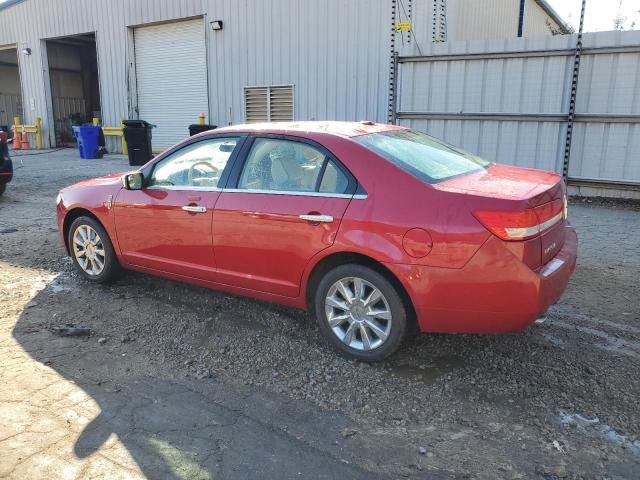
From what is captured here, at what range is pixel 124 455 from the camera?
278cm

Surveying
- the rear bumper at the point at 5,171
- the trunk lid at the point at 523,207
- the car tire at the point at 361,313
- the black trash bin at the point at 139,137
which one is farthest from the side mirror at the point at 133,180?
the black trash bin at the point at 139,137

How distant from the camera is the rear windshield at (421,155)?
3.65 meters

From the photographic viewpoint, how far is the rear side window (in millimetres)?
3759

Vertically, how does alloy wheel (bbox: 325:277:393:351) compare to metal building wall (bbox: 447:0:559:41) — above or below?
below

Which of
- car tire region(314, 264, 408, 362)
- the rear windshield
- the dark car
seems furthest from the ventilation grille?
car tire region(314, 264, 408, 362)

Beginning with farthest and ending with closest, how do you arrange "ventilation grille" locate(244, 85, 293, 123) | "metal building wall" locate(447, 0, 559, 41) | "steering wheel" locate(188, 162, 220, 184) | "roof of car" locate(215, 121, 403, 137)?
"ventilation grille" locate(244, 85, 293, 123) → "metal building wall" locate(447, 0, 559, 41) → "steering wheel" locate(188, 162, 220, 184) → "roof of car" locate(215, 121, 403, 137)

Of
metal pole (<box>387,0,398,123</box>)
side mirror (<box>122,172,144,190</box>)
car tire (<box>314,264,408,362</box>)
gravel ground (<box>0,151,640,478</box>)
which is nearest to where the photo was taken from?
gravel ground (<box>0,151,640,478</box>)

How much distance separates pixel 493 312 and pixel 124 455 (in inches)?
85.8

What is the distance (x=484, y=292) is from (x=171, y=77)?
1583cm

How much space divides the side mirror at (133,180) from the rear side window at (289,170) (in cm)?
109

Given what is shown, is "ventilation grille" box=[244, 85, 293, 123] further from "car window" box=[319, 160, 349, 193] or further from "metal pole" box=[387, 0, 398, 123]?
"car window" box=[319, 160, 349, 193]

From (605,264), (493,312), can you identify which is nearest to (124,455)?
(493,312)

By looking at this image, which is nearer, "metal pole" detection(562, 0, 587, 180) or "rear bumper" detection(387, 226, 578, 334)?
"rear bumper" detection(387, 226, 578, 334)

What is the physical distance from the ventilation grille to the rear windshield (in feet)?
33.2
